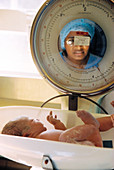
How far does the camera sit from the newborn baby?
0.46 meters

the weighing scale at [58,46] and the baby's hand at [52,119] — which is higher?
the weighing scale at [58,46]

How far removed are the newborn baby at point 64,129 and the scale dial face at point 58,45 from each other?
3.2 inches

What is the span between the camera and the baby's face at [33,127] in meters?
0.50

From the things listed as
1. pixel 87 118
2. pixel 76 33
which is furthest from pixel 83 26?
pixel 87 118

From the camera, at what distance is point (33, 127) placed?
0.52 metres

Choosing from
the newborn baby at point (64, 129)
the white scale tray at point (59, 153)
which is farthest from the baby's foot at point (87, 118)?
the white scale tray at point (59, 153)

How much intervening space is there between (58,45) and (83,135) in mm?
231

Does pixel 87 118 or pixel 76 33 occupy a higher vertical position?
pixel 76 33

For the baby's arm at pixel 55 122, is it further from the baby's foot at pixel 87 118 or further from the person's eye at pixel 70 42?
the person's eye at pixel 70 42

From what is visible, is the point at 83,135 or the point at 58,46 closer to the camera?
the point at 83,135

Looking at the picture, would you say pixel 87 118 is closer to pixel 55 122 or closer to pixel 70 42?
pixel 55 122

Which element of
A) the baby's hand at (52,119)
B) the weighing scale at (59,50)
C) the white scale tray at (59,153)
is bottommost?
the white scale tray at (59,153)

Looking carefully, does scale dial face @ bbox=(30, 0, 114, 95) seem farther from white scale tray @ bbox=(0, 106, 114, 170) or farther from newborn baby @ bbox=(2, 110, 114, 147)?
white scale tray @ bbox=(0, 106, 114, 170)

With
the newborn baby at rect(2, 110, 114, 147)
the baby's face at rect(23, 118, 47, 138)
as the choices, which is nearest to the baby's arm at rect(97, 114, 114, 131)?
the newborn baby at rect(2, 110, 114, 147)
